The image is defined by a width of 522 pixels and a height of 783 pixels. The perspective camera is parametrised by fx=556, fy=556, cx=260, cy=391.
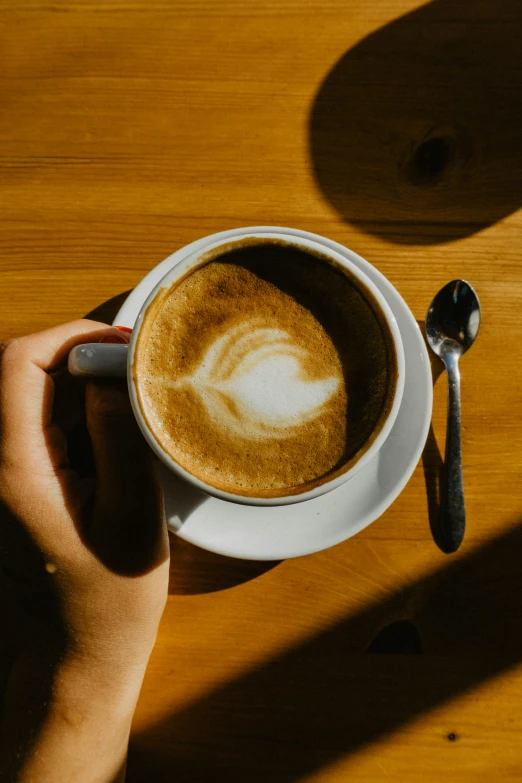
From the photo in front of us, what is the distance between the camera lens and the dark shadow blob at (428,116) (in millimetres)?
1025

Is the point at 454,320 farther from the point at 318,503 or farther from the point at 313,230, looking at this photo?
the point at 318,503

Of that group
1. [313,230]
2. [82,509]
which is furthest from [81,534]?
[313,230]

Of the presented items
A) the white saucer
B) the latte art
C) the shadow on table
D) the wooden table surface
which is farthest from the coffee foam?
the shadow on table

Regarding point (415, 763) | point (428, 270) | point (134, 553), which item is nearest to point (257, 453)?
point (134, 553)

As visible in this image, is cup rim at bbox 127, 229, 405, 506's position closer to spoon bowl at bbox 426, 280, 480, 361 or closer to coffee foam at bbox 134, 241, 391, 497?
coffee foam at bbox 134, 241, 391, 497

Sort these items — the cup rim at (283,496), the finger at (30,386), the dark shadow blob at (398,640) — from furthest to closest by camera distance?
1. the dark shadow blob at (398,640)
2. the finger at (30,386)
3. the cup rim at (283,496)

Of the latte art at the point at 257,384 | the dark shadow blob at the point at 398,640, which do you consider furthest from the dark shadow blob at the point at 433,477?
the latte art at the point at 257,384

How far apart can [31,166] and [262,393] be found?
639 mm

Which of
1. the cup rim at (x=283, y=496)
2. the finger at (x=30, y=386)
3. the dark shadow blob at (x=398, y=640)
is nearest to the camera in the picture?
the cup rim at (x=283, y=496)

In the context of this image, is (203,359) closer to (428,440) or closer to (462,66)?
(428,440)

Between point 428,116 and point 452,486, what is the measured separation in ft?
2.24

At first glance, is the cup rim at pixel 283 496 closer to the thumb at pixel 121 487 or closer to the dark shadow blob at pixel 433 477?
the thumb at pixel 121 487

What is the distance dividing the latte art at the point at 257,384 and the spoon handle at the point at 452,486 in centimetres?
27

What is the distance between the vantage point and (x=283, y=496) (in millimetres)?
752
